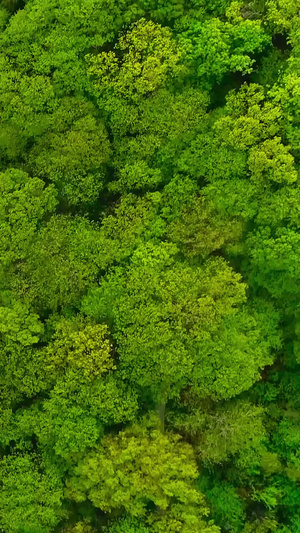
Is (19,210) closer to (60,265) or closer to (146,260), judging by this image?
(60,265)

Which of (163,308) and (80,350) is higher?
(163,308)

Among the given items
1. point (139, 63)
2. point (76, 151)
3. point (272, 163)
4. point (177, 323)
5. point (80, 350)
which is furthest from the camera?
point (76, 151)

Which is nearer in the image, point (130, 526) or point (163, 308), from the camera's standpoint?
point (163, 308)

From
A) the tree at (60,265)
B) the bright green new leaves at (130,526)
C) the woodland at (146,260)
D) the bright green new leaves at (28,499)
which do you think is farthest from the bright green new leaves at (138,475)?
the tree at (60,265)

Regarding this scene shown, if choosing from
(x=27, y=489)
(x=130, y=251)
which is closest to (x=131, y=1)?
(x=130, y=251)

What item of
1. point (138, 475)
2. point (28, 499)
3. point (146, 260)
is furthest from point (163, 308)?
point (28, 499)
